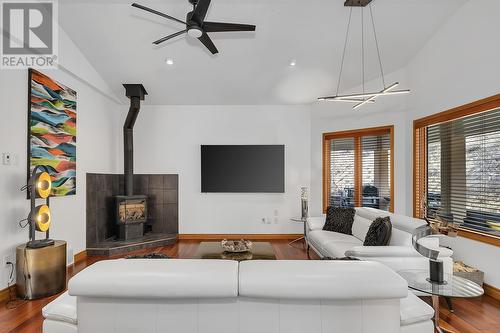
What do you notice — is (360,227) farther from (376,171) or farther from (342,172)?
(342,172)

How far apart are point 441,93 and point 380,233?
2.47m

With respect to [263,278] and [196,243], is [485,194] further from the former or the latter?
[196,243]

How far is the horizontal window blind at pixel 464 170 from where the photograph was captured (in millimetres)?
3242

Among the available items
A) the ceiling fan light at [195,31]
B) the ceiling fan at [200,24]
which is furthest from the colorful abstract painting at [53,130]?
the ceiling fan light at [195,31]

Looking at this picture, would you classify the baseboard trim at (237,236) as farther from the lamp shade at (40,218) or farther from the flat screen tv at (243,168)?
the lamp shade at (40,218)

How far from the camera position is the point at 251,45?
407 cm

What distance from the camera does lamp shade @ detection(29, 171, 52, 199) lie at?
295 cm

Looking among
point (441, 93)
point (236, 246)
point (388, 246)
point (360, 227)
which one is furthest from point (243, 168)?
point (441, 93)

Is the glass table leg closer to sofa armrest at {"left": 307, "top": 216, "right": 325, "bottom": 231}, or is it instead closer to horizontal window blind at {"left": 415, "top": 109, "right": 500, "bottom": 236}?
horizontal window blind at {"left": 415, "top": 109, "right": 500, "bottom": 236}

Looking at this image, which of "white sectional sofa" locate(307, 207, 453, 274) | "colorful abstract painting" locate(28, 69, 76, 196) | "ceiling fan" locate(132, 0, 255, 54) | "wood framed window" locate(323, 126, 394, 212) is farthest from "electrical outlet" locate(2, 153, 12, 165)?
"wood framed window" locate(323, 126, 394, 212)

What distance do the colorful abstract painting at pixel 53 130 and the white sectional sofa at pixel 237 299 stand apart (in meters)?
2.93

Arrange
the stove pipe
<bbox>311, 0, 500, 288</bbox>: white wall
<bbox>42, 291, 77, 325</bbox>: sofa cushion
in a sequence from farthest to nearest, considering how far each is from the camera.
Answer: the stove pipe
<bbox>311, 0, 500, 288</bbox>: white wall
<bbox>42, 291, 77, 325</bbox>: sofa cushion

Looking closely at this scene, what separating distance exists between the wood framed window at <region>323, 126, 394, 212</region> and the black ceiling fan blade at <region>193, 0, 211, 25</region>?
3.74 m

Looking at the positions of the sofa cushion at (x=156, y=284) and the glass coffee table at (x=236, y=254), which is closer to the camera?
the sofa cushion at (x=156, y=284)
